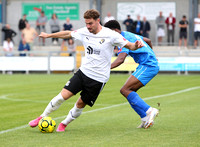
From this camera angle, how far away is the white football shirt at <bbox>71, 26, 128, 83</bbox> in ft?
27.4

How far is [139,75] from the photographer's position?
9.32 metres

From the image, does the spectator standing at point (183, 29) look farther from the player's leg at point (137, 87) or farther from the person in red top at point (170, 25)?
the player's leg at point (137, 87)

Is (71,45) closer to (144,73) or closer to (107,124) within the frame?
(107,124)

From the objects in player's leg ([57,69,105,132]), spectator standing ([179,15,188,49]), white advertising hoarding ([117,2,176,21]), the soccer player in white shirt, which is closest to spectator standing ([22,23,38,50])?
white advertising hoarding ([117,2,176,21])

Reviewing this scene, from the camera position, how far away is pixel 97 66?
8.44 m

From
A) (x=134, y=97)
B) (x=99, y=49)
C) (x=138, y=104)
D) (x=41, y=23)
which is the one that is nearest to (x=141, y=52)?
(x=134, y=97)

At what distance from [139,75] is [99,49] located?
129cm

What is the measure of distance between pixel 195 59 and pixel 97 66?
2151 centimetres

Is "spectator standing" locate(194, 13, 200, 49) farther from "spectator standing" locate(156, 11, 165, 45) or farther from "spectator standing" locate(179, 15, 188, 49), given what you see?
"spectator standing" locate(156, 11, 165, 45)

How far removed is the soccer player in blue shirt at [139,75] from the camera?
29.8 ft

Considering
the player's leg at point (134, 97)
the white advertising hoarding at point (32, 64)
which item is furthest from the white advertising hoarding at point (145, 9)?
the player's leg at point (134, 97)

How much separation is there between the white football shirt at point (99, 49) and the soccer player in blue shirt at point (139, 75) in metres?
0.69

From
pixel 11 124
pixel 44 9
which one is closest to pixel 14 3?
pixel 44 9

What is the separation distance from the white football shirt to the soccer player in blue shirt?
689 mm
